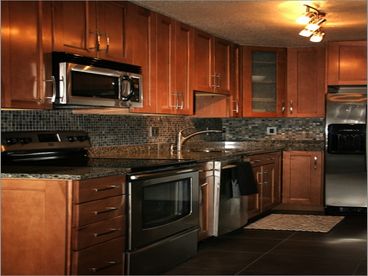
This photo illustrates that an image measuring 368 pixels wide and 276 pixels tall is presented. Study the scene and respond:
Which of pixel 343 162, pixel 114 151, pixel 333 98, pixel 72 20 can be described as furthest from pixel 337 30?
pixel 72 20

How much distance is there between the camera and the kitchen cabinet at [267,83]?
7496mm

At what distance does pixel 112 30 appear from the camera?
4.51m

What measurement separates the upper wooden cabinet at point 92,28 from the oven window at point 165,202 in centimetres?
99

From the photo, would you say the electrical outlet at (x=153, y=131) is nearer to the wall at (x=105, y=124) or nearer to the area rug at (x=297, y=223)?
the wall at (x=105, y=124)

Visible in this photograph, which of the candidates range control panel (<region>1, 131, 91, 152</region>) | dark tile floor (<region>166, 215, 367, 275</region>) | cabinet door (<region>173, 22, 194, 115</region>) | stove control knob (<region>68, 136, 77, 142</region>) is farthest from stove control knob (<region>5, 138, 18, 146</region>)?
cabinet door (<region>173, 22, 194, 115</region>)

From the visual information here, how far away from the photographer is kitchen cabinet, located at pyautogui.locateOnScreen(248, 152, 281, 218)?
6.26 meters

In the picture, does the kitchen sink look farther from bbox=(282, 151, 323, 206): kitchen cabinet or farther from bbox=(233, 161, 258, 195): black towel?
bbox=(233, 161, 258, 195): black towel

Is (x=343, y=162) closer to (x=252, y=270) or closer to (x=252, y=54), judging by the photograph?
(x=252, y=54)

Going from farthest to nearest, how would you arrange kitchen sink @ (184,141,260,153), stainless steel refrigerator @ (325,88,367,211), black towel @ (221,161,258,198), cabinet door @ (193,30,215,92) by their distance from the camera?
kitchen sink @ (184,141,260,153) < stainless steel refrigerator @ (325,88,367,211) < cabinet door @ (193,30,215,92) < black towel @ (221,161,258,198)

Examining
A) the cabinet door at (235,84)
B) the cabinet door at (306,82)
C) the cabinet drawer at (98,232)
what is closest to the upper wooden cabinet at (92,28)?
the cabinet drawer at (98,232)

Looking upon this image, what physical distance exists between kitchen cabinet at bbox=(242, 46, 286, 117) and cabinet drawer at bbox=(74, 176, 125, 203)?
403 cm

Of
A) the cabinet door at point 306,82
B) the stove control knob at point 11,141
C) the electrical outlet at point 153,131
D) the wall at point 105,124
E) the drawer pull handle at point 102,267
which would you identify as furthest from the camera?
the cabinet door at point 306,82

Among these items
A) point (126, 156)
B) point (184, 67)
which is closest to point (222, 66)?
point (184, 67)

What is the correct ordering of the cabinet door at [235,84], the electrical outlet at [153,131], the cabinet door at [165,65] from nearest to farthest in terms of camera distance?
1. the cabinet door at [165,65]
2. the electrical outlet at [153,131]
3. the cabinet door at [235,84]
